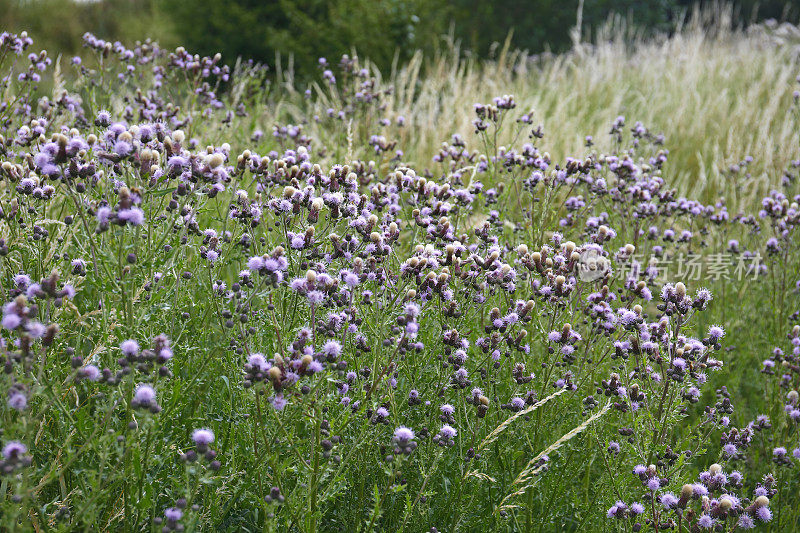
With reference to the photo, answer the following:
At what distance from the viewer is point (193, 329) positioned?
126 inches

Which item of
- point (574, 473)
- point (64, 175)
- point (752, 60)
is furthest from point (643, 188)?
point (752, 60)

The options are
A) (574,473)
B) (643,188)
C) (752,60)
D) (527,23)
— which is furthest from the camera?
(527,23)

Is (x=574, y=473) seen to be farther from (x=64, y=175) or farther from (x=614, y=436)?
(x=64, y=175)

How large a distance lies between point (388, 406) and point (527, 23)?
14438 mm
